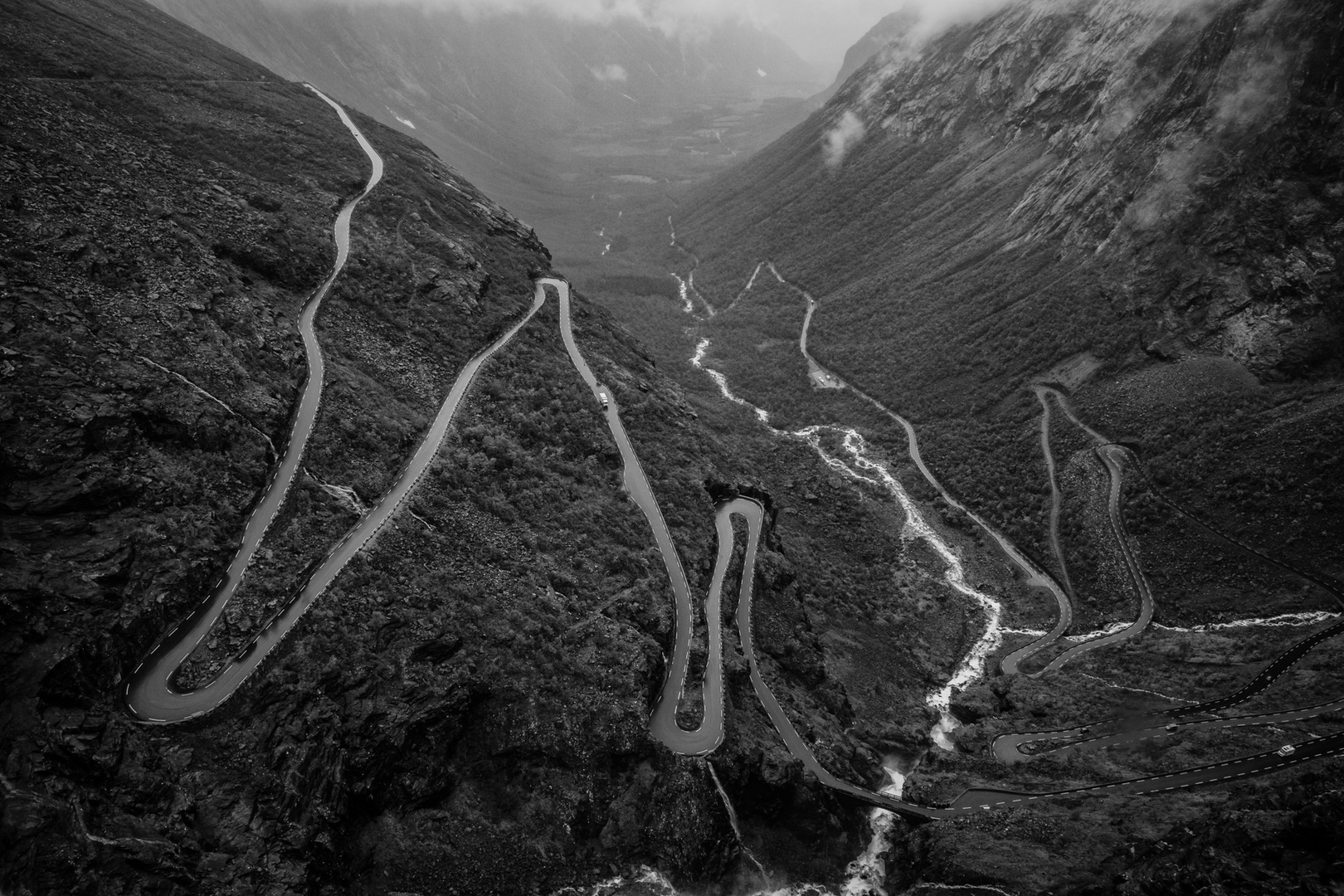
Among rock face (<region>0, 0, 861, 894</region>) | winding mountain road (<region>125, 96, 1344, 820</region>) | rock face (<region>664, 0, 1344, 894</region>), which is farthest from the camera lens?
rock face (<region>664, 0, 1344, 894</region>)

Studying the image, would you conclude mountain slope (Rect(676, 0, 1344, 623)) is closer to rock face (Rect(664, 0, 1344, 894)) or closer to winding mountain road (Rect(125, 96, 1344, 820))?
rock face (Rect(664, 0, 1344, 894))

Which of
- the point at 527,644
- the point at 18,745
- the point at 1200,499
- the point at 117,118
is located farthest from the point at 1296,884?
the point at 117,118

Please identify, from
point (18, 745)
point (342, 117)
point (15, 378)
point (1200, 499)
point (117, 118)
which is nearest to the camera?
point (18, 745)

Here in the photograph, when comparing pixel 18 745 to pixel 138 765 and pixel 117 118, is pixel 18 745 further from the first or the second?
pixel 117 118

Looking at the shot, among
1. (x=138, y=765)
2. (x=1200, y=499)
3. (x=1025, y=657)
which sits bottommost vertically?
(x=138, y=765)

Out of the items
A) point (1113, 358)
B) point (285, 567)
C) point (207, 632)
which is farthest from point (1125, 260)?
point (207, 632)

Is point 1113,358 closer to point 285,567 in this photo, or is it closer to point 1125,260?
point 1125,260

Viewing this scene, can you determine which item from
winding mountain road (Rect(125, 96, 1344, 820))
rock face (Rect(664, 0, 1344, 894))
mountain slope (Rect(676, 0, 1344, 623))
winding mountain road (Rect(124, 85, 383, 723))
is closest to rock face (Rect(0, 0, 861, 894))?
winding mountain road (Rect(124, 85, 383, 723))

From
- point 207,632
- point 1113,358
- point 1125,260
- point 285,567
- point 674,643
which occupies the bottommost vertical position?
point 207,632

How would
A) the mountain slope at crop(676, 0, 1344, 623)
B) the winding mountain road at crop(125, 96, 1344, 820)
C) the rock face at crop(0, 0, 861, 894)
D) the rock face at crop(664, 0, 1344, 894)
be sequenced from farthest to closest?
1. the mountain slope at crop(676, 0, 1344, 623)
2. the rock face at crop(664, 0, 1344, 894)
3. the winding mountain road at crop(125, 96, 1344, 820)
4. the rock face at crop(0, 0, 861, 894)

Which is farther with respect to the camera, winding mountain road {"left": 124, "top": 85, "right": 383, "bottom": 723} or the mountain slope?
the mountain slope

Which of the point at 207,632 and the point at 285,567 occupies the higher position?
the point at 285,567
